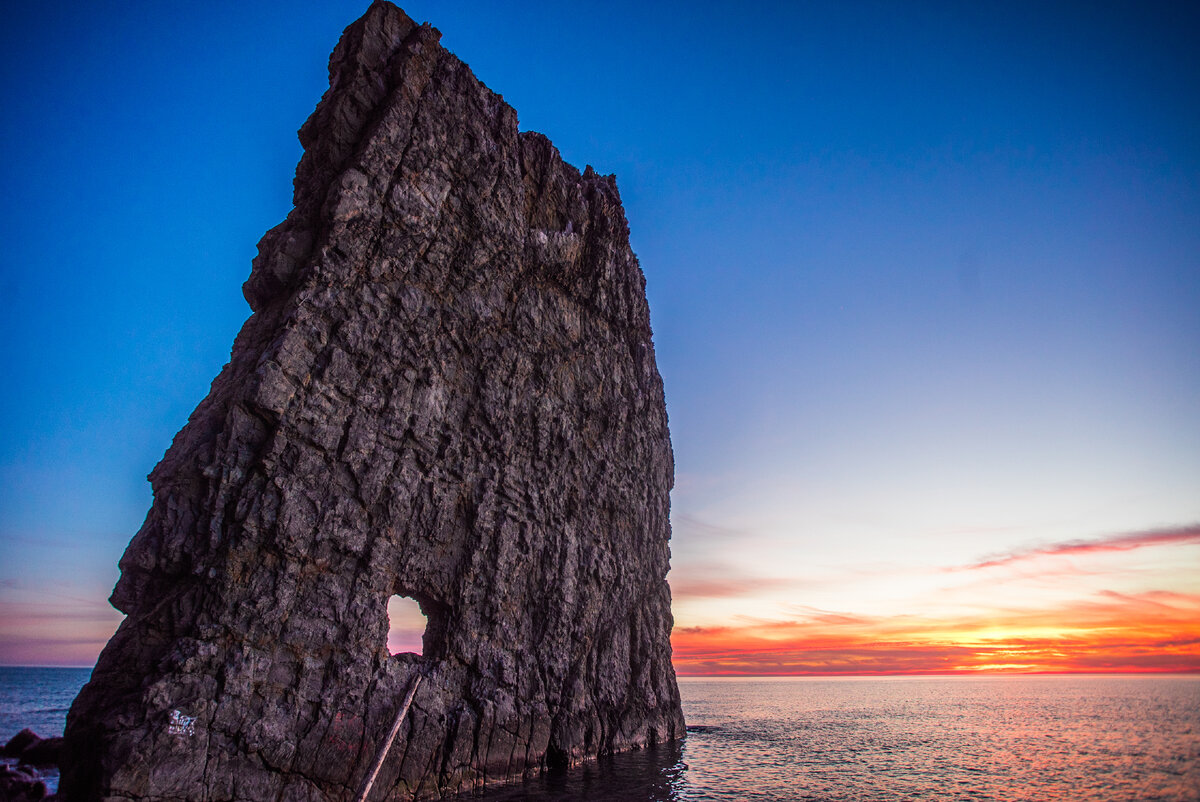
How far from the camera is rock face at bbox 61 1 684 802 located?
62.7 feet

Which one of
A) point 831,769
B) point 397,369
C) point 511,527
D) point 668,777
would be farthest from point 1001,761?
point 397,369

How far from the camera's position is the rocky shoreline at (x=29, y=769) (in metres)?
20.2

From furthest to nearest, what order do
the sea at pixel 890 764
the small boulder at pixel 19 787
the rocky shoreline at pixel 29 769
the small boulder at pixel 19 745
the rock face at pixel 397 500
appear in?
1. the small boulder at pixel 19 745
2. the sea at pixel 890 764
3. the rocky shoreline at pixel 29 769
4. the small boulder at pixel 19 787
5. the rock face at pixel 397 500

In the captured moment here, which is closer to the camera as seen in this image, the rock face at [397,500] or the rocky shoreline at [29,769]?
the rock face at [397,500]

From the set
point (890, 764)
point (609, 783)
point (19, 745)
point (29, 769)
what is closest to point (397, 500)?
point (609, 783)

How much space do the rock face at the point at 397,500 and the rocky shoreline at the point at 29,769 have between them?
5294mm

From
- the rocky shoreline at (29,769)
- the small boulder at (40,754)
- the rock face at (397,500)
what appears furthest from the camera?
the small boulder at (40,754)

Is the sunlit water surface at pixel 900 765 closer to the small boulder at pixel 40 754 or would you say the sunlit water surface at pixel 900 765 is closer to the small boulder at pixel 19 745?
the small boulder at pixel 40 754

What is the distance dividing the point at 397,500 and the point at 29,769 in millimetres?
22269

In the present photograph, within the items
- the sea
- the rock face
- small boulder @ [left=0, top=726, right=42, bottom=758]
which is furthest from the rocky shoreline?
the sea

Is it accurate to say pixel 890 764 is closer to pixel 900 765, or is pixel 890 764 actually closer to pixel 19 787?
pixel 900 765

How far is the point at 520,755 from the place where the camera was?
88.3 feet

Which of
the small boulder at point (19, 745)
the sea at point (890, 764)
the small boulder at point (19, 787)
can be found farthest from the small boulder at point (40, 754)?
the sea at point (890, 764)

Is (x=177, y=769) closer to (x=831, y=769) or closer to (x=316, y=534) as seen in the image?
(x=316, y=534)
